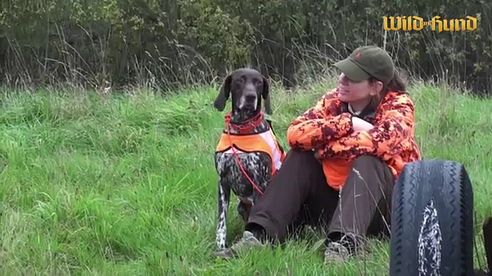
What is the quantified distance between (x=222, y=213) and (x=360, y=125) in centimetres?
88

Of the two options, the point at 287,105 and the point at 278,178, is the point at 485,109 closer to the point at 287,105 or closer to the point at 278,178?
the point at 287,105

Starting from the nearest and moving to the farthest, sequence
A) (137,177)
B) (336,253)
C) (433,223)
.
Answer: (433,223) → (336,253) → (137,177)

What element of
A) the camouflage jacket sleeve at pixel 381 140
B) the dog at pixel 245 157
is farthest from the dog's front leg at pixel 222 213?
the camouflage jacket sleeve at pixel 381 140

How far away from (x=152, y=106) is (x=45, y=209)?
283 cm

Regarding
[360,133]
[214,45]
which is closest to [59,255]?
[360,133]

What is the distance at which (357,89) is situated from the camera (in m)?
4.37

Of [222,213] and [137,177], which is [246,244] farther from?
[137,177]

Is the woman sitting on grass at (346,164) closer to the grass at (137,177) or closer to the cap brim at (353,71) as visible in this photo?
the cap brim at (353,71)

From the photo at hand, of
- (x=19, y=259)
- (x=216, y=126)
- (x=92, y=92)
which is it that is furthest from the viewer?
(x=92, y=92)

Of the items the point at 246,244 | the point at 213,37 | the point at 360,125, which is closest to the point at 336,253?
the point at 246,244

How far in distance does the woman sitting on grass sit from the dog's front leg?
240 millimetres

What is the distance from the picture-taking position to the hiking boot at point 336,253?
3.92 m

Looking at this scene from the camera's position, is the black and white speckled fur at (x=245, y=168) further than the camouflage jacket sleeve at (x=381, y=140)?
Yes

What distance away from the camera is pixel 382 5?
12.2 meters
